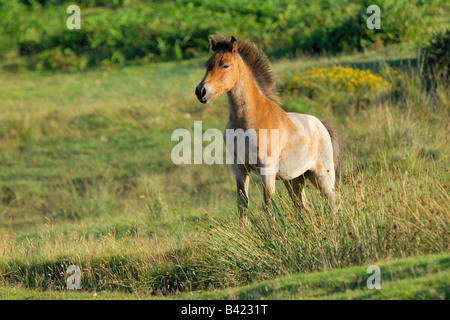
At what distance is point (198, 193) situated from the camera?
48.5 ft

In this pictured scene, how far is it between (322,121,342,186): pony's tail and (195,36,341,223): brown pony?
1.01 feet

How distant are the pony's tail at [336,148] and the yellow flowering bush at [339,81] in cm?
755

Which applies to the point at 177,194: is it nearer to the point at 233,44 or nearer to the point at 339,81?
the point at 339,81

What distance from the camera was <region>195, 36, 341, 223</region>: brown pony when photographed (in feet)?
24.8

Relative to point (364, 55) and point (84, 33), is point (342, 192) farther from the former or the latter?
point (84, 33)

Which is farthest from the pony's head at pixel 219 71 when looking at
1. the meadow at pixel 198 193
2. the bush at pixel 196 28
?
the bush at pixel 196 28

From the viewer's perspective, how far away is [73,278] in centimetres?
885

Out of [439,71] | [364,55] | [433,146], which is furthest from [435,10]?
[433,146]

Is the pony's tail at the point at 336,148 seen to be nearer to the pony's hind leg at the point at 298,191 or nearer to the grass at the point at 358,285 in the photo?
the pony's hind leg at the point at 298,191

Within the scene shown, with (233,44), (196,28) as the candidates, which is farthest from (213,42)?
(196,28)

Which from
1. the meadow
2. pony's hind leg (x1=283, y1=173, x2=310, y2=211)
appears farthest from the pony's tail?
pony's hind leg (x1=283, y1=173, x2=310, y2=211)

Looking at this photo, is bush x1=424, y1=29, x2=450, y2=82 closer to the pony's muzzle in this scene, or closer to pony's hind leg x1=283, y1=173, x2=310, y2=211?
pony's hind leg x1=283, y1=173, x2=310, y2=211

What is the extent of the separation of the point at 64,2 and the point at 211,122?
17061mm

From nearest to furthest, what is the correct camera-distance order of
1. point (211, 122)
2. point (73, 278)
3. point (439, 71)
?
point (73, 278), point (439, 71), point (211, 122)
